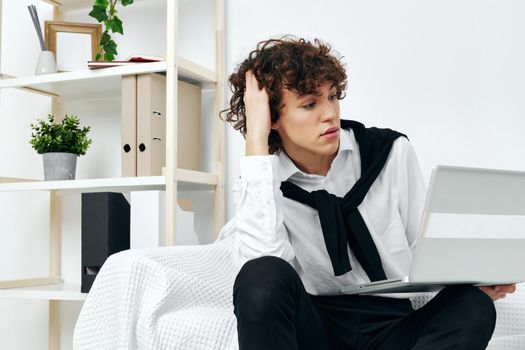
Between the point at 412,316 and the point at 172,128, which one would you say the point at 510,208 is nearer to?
the point at 412,316

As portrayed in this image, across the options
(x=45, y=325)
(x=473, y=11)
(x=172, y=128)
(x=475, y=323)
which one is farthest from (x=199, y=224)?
(x=475, y=323)

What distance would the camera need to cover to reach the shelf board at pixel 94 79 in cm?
200

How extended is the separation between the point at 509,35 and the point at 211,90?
3.08 feet

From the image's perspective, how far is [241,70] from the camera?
1.64 m

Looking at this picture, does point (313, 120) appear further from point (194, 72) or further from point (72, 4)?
point (72, 4)

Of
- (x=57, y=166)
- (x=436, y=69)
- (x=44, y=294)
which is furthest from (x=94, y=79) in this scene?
(x=436, y=69)

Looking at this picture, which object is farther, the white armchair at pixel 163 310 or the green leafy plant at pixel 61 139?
the green leafy plant at pixel 61 139

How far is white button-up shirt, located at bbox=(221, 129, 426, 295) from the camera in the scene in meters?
1.42

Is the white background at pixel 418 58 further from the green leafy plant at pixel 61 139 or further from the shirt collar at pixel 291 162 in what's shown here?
the shirt collar at pixel 291 162

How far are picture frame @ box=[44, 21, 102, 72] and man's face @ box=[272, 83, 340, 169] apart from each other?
0.99m

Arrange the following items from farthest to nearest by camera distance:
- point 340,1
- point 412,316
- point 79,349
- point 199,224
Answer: point 199,224 < point 340,1 < point 79,349 < point 412,316

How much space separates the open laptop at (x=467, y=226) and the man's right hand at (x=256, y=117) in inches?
19.5

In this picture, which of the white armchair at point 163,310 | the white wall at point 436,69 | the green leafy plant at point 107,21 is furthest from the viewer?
the green leafy plant at point 107,21

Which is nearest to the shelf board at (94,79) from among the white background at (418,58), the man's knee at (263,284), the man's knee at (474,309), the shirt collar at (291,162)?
the white background at (418,58)
